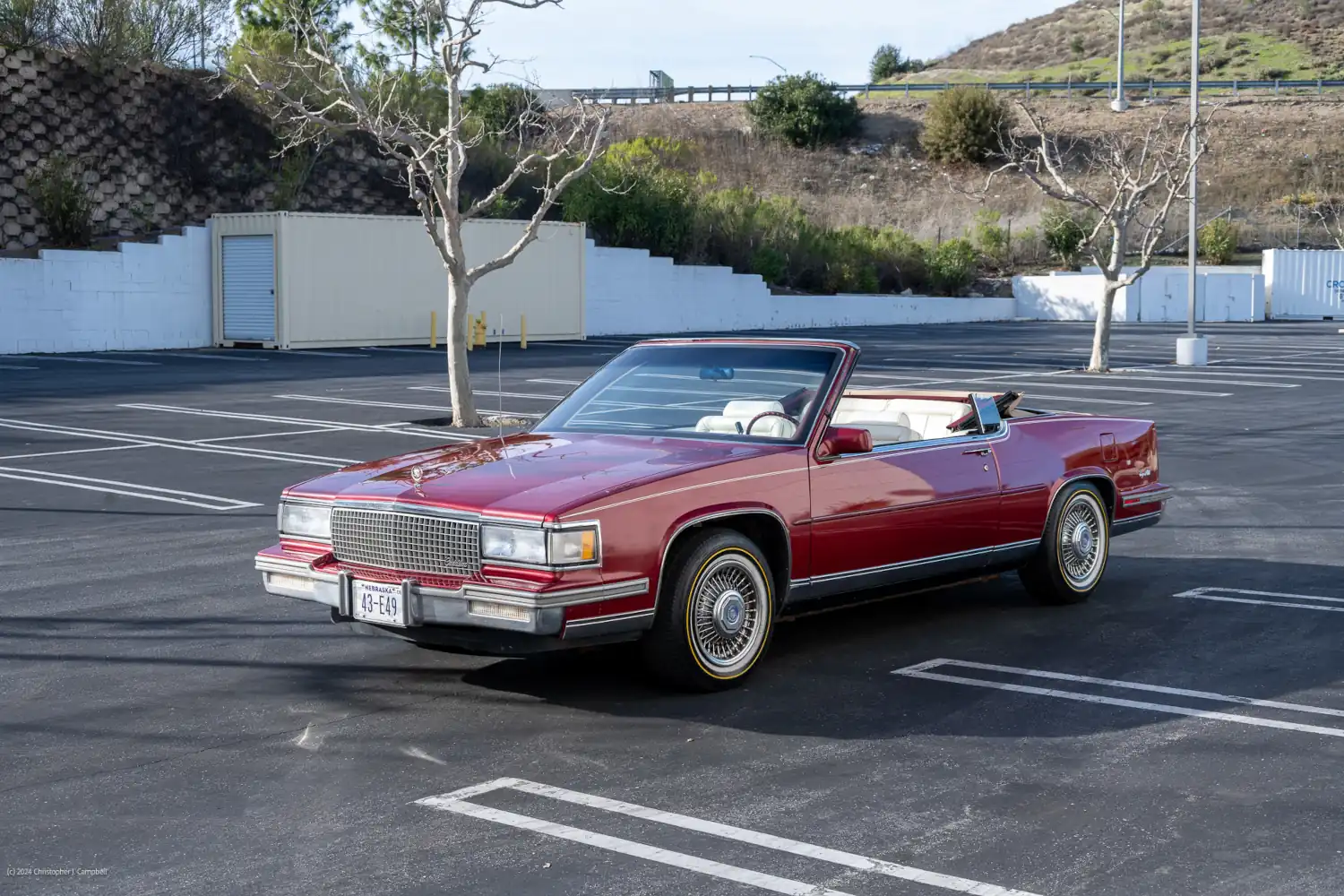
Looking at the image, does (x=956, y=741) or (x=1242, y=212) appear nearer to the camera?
(x=956, y=741)

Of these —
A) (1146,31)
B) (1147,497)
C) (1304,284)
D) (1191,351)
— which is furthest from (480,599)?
A: (1146,31)

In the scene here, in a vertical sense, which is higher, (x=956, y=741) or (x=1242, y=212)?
(x=1242, y=212)

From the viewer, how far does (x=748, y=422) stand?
25.2ft

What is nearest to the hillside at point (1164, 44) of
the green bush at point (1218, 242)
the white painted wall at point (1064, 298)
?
the green bush at point (1218, 242)

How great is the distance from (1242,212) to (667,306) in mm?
38201

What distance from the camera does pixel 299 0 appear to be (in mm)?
49844

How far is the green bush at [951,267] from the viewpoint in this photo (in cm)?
5828

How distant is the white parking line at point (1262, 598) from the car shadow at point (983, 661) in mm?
123

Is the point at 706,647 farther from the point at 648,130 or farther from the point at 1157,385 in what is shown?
the point at 648,130

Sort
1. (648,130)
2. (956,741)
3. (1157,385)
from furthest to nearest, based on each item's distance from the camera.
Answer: (648,130) < (1157,385) < (956,741)

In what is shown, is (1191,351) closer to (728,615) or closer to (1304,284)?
(728,615)

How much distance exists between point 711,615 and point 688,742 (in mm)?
810

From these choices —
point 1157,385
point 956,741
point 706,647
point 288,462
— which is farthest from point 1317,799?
point 1157,385

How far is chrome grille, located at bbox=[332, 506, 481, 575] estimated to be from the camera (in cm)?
654
